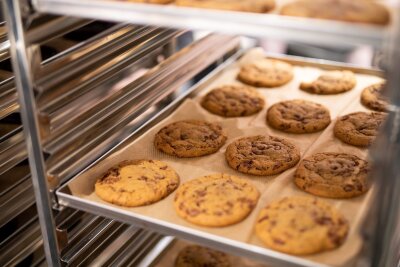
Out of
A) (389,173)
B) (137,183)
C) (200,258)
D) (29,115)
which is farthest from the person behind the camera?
(200,258)

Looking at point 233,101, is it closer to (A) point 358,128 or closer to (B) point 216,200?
(A) point 358,128

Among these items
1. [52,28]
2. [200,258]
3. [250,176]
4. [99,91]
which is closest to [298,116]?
[250,176]

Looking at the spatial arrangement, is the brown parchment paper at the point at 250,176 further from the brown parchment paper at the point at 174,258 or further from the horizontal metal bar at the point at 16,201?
the brown parchment paper at the point at 174,258

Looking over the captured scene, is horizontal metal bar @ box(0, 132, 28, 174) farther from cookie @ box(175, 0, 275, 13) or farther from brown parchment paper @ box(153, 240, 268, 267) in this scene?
cookie @ box(175, 0, 275, 13)

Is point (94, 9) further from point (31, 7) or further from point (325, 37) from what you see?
point (325, 37)

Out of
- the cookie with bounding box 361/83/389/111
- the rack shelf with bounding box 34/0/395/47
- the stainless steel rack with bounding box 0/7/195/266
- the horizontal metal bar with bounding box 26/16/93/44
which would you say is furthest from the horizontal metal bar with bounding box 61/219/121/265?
the cookie with bounding box 361/83/389/111

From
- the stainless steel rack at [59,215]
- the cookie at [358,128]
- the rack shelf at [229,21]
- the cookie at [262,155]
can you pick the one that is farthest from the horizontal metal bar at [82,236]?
the cookie at [358,128]

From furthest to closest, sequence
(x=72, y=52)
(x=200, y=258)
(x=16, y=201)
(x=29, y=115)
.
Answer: (x=200, y=258), (x=16, y=201), (x=72, y=52), (x=29, y=115)
